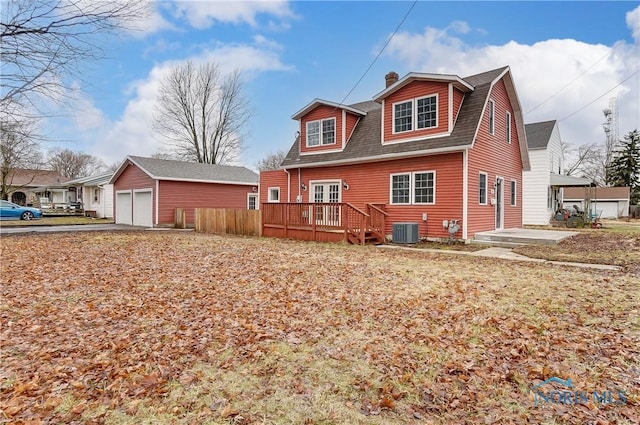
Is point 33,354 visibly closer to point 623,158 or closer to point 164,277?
point 164,277

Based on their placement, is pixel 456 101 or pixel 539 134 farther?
pixel 539 134

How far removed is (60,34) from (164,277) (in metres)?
6.27

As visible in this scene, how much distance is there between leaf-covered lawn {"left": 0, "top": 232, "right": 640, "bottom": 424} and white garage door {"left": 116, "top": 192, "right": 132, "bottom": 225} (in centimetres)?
1828

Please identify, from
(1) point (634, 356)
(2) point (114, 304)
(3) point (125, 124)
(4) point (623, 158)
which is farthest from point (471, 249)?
(4) point (623, 158)

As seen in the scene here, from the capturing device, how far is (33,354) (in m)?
3.47

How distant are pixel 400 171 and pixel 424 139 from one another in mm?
1482

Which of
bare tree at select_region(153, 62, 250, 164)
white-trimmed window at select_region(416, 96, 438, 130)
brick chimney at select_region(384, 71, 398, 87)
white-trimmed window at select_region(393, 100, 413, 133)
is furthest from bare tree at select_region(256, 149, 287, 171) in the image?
white-trimmed window at select_region(416, 96, 438, 130)

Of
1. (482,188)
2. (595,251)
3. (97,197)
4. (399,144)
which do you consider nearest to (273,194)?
(399,144)

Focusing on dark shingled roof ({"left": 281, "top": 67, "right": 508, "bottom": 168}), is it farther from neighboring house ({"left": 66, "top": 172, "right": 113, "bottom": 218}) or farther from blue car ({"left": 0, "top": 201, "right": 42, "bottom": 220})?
blue car ({"left": 0, "top": 201, "right": 42, "bottom": 220})

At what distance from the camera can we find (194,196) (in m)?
22.3

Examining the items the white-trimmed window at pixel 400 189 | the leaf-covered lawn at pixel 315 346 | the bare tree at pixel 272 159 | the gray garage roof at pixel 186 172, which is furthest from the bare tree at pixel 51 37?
the bare tree at pixel 272 159

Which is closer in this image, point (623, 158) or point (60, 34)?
point (60, 34)

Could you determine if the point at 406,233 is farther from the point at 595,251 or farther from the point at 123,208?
the point at 123,208
